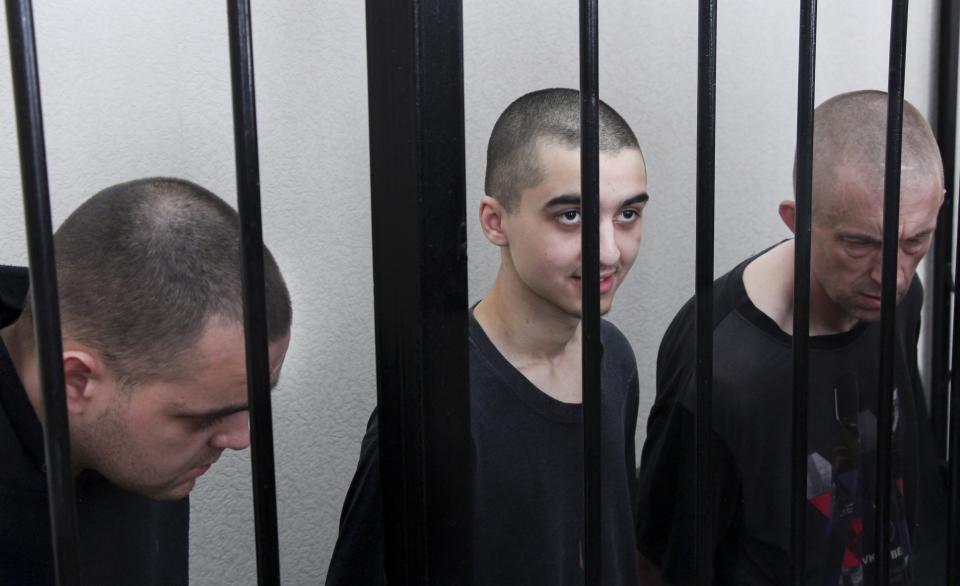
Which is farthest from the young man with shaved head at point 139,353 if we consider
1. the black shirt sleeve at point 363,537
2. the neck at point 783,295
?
the neck at point 783,295

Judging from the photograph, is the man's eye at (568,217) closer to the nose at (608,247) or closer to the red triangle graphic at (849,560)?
the nose at (608,247)

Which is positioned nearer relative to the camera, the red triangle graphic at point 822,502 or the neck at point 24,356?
the neck at point 24,356

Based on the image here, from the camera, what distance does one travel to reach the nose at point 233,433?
0.95 m

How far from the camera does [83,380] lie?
37.2 inches

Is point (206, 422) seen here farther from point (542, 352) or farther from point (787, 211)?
point (787, 211)

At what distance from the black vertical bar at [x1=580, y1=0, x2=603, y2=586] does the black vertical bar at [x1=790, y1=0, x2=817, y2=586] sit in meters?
0.16

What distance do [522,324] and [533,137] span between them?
0.78 ft

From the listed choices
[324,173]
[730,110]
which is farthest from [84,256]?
[730,110]

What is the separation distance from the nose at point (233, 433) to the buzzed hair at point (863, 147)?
90 centimetres

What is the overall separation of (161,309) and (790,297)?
90cm

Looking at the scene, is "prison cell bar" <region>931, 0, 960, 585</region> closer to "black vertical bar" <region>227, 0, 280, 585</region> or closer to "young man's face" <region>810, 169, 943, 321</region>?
"young man's face" <region>810, 169, 943, 321</region>

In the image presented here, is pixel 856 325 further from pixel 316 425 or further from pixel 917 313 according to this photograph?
pixel 316 425

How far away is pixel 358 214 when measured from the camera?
158 cm

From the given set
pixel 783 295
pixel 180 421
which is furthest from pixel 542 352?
pixel 180 421
